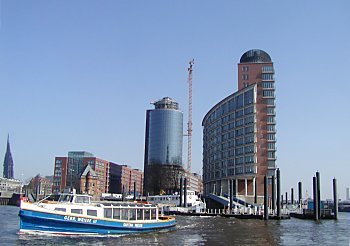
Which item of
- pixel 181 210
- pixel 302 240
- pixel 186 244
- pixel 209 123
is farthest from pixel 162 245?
pixel 209 123

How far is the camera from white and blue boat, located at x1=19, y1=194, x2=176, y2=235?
167 feet

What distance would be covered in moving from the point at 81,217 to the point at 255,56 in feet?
415

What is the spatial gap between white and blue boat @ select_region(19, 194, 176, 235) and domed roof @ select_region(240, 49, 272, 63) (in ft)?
381

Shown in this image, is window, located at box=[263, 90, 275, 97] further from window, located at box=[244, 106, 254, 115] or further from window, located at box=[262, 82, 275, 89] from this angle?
window, located at box=[244, 106, 254, 115]

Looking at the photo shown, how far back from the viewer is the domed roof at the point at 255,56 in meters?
164

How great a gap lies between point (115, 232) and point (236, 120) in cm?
10260

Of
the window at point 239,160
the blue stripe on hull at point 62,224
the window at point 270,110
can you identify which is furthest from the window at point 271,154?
the blue stripe on hull at point 62,224

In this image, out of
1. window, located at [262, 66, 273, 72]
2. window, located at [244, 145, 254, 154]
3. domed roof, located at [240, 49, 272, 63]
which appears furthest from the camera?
domed roof, located at [240, 49, 272, 63]

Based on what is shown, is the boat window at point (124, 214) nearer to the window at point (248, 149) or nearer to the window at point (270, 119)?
the window at point (248, 149)

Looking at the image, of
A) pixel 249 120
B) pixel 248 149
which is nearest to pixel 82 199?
pixel 248 149

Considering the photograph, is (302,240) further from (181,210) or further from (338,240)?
(181,210)

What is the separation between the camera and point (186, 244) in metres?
48.9

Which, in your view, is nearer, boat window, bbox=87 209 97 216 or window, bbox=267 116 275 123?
boat window, bbox=87 209 97 216

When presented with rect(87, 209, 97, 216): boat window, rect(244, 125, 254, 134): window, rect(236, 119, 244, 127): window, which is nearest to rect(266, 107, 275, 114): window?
rect(244, 125, 254, 134): window
